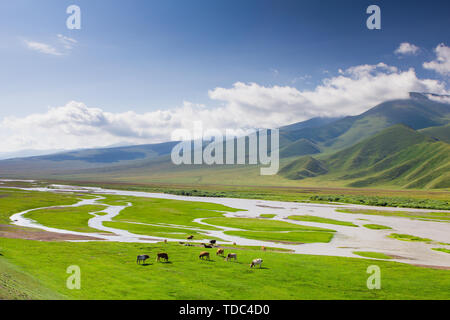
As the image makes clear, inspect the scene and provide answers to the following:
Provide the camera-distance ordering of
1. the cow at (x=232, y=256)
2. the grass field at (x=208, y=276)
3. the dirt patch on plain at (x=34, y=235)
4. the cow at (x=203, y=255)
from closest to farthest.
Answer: the grass field at (x=208, y=276), the cow at (x=203, y=255), the cow at (x=232, y=256), the dirt patch on plain at (x=34, y=235)

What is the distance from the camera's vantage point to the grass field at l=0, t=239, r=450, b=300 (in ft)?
81.2

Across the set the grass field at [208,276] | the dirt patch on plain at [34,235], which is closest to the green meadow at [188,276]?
the grass field at [208,276]

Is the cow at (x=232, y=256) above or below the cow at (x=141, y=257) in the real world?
below

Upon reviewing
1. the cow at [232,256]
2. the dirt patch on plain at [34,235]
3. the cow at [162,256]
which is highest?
the cow at [162,256]

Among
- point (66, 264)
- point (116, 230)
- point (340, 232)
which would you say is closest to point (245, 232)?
point (340, 232)

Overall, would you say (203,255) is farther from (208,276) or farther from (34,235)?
(34,235)

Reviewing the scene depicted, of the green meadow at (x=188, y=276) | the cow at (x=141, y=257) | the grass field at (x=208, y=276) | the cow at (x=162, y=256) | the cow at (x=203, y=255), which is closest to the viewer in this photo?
the green meadow at (x=188, y=276)

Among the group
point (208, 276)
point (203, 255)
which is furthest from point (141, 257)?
point (208, 276)

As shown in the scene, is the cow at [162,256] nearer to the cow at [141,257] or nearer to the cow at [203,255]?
the cow at [141,257]

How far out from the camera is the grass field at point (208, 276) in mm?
24750

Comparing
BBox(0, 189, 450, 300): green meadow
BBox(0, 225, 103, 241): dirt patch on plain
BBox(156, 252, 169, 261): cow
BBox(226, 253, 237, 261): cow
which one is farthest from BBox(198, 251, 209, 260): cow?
BBox(0, 225, 103, 241): dirt patch on plain

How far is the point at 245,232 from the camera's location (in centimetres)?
6850

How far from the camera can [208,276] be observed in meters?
30.2
